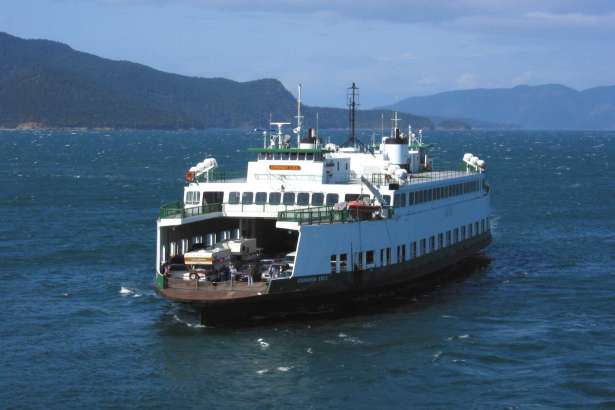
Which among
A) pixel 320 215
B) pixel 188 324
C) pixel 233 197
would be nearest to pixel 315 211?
pixel 320 215

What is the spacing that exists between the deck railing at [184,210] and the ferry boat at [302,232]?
0.24ft

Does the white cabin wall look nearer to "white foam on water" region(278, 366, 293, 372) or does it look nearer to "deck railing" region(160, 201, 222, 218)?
"white foam on water" region(278, 366, 293, 372)

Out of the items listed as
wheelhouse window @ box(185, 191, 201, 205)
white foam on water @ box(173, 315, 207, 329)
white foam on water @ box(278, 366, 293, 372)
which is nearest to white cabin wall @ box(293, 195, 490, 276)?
white foam on water @ box(173, 315, 207, 329)

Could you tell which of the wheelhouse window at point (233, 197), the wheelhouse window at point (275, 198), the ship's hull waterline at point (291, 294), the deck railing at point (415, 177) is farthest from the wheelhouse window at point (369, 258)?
the wheelhouse window at point (233, 197)

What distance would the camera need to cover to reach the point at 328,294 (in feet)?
150

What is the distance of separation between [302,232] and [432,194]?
1404cm

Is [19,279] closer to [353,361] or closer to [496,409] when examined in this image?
[353,361]

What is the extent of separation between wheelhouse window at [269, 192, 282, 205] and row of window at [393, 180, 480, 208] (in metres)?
5.86

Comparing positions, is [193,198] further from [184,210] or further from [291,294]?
[291,294]

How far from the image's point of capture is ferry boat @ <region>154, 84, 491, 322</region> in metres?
44.2

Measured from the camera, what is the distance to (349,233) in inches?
1825

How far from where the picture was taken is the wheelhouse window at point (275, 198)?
50625 mm

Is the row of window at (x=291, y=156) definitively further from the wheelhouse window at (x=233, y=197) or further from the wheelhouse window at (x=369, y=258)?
the wheelhouse window at (x=369, y=258)

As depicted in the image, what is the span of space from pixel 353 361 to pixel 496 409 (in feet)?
22.8
